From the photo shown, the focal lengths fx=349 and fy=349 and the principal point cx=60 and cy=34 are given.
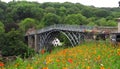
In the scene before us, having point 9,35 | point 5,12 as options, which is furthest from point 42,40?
point 5,12

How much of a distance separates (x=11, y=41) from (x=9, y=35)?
117 centimetres

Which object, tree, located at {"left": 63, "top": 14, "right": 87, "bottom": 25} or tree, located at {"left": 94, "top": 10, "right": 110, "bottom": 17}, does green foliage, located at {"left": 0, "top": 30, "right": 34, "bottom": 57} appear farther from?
tree, located at {"left": 94, "top": 10, "right": 110, "bottom": 17}

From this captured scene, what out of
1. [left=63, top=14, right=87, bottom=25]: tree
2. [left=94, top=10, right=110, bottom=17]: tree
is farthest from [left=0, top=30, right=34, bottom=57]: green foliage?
[left=94, top=10, right=110, bottom=17]: tree

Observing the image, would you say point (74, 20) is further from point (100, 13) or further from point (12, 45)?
point (12, 45)

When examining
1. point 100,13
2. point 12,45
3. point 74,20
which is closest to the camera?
point 12,45

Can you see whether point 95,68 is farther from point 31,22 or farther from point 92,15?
point 92,15

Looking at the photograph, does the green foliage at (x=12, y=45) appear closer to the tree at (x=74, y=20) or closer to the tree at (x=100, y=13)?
the tree at (x=74, y=20)

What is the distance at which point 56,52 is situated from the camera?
1110cm

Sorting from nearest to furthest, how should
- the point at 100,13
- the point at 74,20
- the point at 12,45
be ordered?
the point at 12,45 → the point at 74,20 → the point at 100,13

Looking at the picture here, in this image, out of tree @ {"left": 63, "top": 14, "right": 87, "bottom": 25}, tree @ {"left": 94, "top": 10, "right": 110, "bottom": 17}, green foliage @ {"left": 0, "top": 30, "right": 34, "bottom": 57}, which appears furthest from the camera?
tree @ {"left": 94, "top": 10, "right": 110, "bottom": 17}

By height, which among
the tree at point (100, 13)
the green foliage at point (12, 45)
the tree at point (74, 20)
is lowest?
the tree at point (100, 13)

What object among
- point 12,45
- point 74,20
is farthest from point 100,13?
point 12,45

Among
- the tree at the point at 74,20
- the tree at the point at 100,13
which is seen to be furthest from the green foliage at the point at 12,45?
the tree at the point at 100,13

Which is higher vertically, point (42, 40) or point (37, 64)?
point (37, 64)
